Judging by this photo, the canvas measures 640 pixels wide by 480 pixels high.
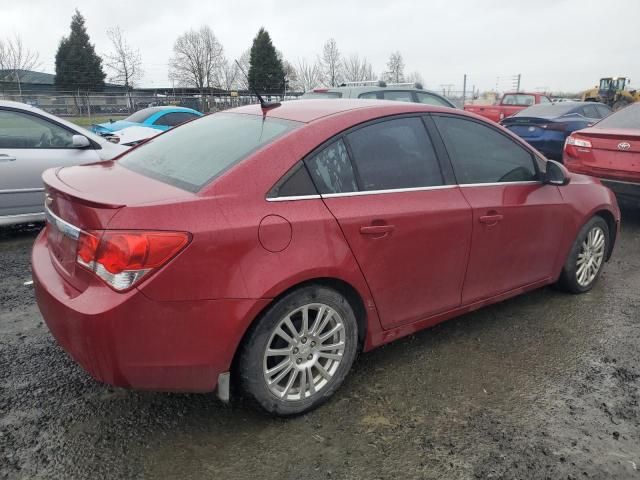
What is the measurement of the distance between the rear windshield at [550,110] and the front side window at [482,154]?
7604mm

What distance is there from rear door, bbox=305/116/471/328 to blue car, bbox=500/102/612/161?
7.75 meters

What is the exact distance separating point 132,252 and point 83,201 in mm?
407

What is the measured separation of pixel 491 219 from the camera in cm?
322

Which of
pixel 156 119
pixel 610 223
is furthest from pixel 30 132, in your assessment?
pixel 610 223

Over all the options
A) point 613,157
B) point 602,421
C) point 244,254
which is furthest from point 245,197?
point 613,157

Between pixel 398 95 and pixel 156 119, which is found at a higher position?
pixel 398 95

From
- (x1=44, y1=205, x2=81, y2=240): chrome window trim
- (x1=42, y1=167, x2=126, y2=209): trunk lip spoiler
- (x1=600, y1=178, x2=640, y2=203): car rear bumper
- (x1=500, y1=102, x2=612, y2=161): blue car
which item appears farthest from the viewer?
(x1=500, y1=102, x2=612, y2=161): blue car

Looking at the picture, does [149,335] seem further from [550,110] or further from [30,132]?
[550,110]

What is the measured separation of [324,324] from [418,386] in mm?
754

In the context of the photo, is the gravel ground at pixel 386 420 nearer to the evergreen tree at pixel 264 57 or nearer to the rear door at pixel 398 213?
the rear door at pixel 398 213

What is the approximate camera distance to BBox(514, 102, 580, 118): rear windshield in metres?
10.4

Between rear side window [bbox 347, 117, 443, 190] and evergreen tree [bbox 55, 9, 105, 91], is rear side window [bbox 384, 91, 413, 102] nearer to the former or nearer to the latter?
rear side window [bbox 347, 117, 443, 190]

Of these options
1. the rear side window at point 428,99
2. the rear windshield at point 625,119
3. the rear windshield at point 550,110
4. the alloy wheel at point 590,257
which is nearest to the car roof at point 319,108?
the alloy wheel at point 590,257

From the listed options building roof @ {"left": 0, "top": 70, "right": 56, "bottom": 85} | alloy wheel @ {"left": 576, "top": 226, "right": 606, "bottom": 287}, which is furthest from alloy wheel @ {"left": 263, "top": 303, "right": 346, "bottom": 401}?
building roof @ {"left": 0, "top": 70, "right": 56, "bottom": 85}
